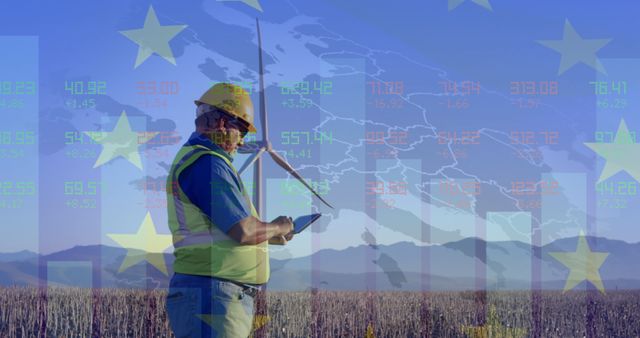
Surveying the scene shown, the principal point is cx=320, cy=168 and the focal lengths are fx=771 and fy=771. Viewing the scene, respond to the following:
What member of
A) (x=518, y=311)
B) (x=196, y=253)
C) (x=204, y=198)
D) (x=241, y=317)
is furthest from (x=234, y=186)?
(x=518, y=311)

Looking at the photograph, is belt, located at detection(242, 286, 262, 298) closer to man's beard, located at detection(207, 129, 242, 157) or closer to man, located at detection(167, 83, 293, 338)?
man, located at detection(167, 83, 293, 338)

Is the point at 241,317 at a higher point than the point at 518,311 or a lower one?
higher

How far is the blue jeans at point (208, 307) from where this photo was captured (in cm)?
489

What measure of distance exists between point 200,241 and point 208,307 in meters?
0.42

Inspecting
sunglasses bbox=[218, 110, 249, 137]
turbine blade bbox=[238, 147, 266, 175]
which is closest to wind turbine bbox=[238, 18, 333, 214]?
turbine blade bbox=[238, 147, 266, 175]

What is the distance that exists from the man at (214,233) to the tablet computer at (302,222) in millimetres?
64

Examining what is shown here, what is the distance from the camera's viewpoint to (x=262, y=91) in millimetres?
13078

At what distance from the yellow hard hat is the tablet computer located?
0.72m

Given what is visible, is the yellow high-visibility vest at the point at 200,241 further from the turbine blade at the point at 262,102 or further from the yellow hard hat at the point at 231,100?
the turbine blade at the point at 262,102

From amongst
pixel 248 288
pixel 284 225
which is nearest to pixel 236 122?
pixel 284 225

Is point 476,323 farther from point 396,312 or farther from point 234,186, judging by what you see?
point 234,186

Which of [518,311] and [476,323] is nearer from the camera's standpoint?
[476,323]

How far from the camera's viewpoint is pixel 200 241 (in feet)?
16.0

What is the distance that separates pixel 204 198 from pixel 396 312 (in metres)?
9.85
